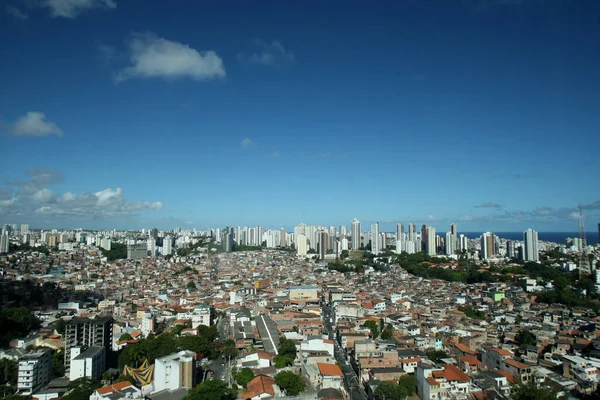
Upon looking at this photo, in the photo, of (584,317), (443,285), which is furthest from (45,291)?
(584,317)

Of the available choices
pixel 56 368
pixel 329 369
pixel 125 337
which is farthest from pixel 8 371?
pixel 329 369

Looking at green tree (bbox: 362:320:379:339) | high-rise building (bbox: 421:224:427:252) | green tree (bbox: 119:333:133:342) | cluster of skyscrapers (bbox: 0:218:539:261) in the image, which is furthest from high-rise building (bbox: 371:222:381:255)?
green tree (bbox: 119:333:133:342)

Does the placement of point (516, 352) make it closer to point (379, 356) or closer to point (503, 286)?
point (379, 356)

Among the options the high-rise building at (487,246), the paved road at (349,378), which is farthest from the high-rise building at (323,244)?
the paved road at (349,378)

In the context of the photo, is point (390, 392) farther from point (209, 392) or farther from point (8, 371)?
point (8, 371)

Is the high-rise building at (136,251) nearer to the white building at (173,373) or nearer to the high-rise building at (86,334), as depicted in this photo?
the high-rise building at (86,334)

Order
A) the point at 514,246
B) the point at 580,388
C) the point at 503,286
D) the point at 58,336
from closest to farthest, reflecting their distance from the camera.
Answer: the point at 580,388
the point at 58,336
the point at 503,286
the point at 514,246
